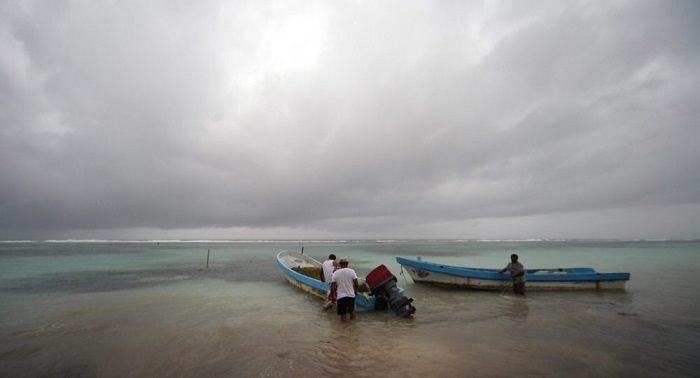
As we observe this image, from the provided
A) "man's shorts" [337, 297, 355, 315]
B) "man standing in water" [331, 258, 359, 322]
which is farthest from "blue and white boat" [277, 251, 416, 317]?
"man's shorts" [337, 297, 355, 315]

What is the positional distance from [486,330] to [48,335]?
14.6 metres

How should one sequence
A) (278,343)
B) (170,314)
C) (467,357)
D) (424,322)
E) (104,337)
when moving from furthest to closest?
(170,314) < (424,322) < (104,337) < (278,343) < (467,357)

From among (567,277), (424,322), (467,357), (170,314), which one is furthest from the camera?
(567,277)

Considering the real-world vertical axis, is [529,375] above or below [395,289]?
below

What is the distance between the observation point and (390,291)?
10766 mm

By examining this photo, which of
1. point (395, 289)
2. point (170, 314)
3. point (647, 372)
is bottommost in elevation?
point (170, 314)

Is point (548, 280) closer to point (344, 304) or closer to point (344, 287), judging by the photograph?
point (344, 304)

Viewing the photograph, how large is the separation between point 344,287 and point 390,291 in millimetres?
2023

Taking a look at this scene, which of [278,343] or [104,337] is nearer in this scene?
[278,343]

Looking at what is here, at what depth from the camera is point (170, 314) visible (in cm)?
1189

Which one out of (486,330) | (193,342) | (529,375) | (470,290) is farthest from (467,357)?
(470,290)

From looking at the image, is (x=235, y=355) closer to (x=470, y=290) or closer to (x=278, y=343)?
(x=278, y=343)

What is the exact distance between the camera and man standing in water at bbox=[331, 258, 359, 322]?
9.84 metres

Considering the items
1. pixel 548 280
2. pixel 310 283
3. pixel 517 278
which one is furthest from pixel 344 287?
pixel 548 280
